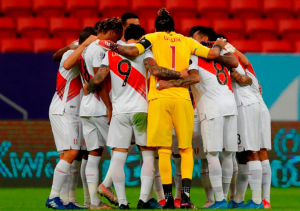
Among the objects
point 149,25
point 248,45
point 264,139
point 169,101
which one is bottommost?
point 264,139

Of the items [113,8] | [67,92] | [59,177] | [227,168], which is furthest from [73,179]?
[113,8]

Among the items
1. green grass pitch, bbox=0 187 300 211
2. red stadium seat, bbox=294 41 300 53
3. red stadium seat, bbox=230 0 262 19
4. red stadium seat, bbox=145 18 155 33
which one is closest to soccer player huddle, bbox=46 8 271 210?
green grass pitch, bbox=0 187 300 211

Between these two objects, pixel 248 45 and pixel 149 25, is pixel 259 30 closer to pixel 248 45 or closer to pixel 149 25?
pixel 248 45

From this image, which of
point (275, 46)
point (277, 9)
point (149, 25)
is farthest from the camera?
point (277, 9)

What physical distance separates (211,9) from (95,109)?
8.22m

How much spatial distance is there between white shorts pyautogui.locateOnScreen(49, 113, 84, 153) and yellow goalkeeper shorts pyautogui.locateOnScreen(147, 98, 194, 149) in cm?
105

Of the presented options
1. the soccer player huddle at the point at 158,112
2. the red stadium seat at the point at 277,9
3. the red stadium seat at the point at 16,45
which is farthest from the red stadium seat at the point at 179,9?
the soccer player huddle at the point at 158,112

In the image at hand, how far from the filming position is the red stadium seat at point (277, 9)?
1510cm

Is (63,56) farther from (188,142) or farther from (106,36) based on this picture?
(188,142)

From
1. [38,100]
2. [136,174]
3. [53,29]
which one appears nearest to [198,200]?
[136,174]

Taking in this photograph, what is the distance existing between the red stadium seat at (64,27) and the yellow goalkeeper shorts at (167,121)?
7261 millimetres

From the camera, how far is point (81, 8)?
14578 mm

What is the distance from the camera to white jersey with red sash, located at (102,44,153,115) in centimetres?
695

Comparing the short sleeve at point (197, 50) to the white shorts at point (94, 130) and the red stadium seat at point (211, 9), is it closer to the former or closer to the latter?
the white shorts at point (94, 130)
